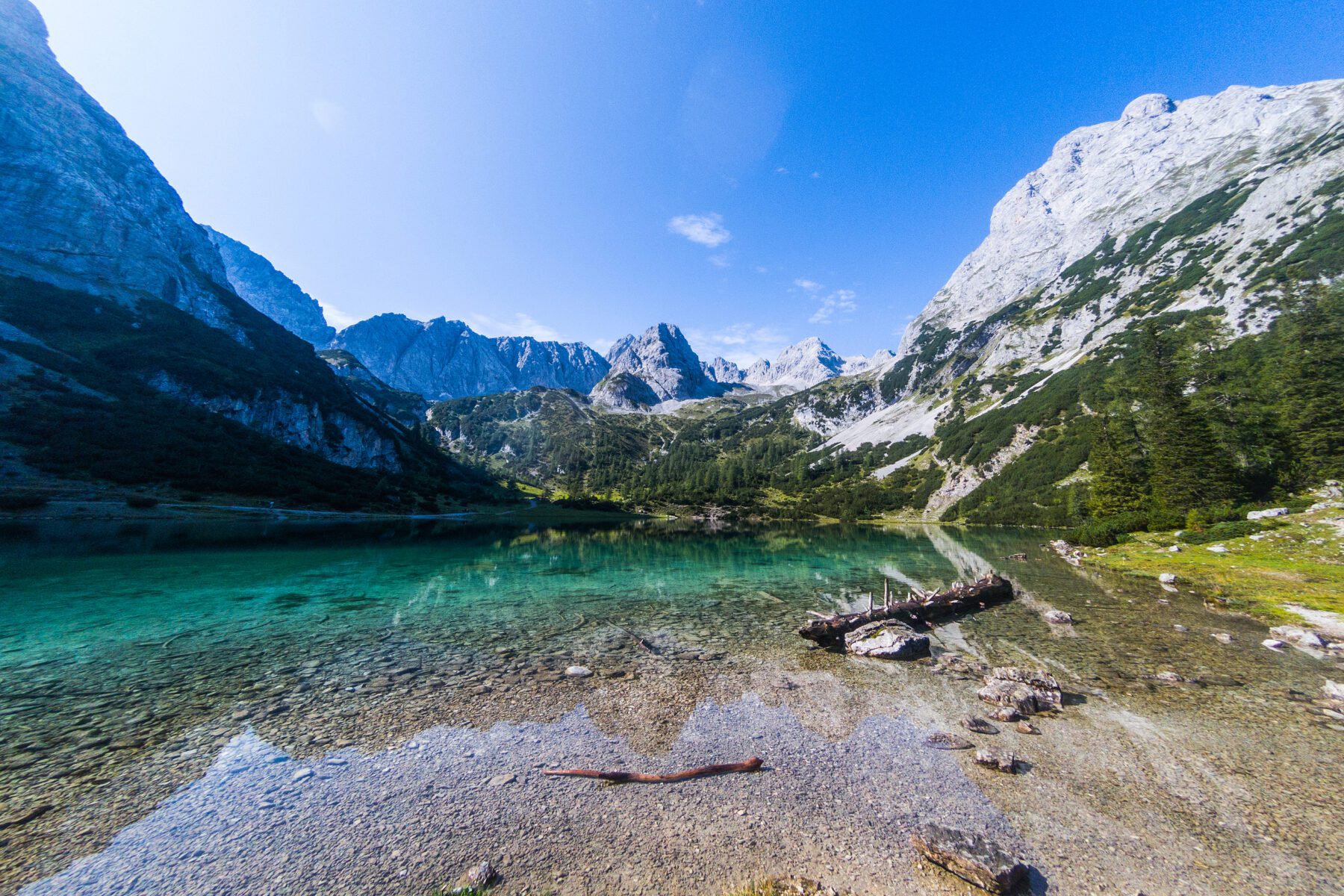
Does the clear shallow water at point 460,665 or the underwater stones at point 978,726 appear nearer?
the clear shallow water at point 460,665

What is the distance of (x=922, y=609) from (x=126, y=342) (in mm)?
172874

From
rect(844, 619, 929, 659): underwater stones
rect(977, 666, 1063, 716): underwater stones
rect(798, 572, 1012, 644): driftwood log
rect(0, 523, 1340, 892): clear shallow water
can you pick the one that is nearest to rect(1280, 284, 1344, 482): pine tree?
rect(0, 523, 1340, 892): clear shallow water

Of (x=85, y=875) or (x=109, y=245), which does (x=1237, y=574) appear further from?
(x=109, y=245)

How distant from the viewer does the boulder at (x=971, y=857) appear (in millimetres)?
7047

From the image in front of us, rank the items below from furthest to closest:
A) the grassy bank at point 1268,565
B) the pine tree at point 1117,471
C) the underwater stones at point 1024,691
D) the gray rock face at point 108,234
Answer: the gray rock face at point 108,234, the pine tree at point 1117,471, the grassy bank at point 1268,565, the underwater stones at point 1024,691

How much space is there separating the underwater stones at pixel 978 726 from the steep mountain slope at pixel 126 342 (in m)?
115

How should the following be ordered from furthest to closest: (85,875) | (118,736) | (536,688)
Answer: (536,688), (118,736), (85,875)

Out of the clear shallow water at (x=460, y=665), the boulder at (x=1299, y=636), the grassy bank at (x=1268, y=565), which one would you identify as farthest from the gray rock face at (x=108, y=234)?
the grassy bank at (x=1268, y=565)

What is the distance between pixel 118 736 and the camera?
11.9 m

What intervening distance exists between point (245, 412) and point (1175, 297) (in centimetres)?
24315

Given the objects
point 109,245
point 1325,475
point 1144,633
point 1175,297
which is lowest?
point 1144,633

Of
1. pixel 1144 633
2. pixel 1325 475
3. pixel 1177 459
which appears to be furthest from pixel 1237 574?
pixel 1325 475

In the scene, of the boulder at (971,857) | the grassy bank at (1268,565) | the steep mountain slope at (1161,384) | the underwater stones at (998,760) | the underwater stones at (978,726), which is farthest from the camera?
the steep mountain slope at (1161,384)

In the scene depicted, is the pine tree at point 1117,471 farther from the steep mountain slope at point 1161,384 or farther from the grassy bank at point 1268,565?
the grassy bank at point 1268,565
